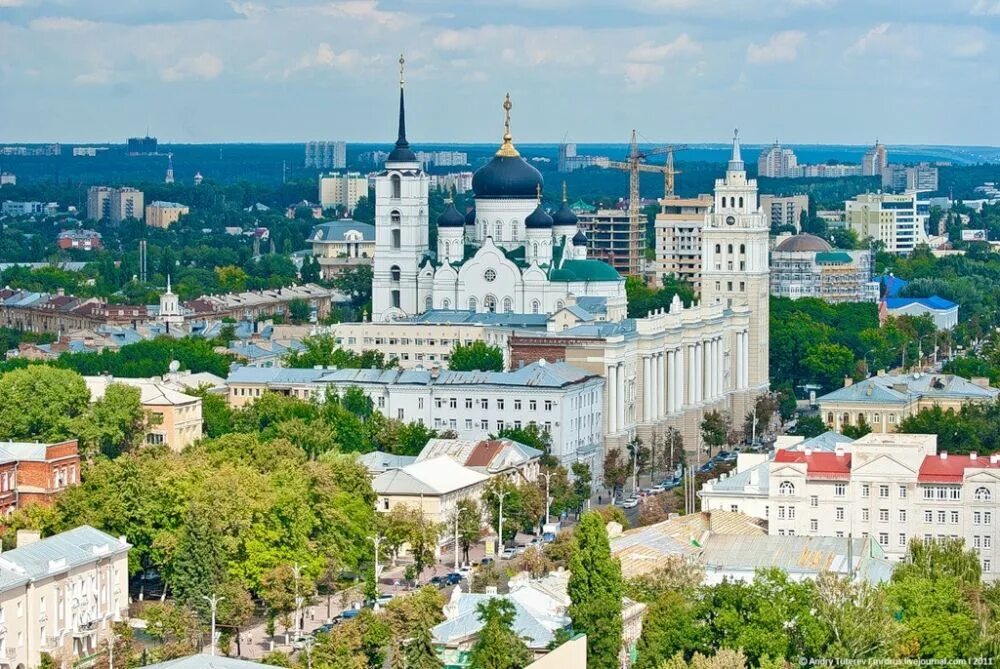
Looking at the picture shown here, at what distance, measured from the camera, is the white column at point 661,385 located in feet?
317

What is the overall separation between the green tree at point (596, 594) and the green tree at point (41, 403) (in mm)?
25464

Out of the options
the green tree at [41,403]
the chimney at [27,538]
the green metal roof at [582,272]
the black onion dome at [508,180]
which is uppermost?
the black onion dome at [508,180]

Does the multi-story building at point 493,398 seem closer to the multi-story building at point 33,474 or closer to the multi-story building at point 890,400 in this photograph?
the multi-story building at point 890,400

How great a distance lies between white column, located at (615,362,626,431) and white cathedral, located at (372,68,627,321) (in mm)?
9220

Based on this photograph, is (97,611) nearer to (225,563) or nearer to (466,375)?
(225,563)

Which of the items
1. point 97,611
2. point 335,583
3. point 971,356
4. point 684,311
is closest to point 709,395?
point 684,311

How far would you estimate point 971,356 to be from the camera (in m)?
123

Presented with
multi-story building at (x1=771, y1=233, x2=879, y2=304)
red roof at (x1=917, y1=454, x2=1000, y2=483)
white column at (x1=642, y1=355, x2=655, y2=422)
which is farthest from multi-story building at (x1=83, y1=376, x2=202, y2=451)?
multi-story building at (x1=771, y1=233, x2=879, y2=304)

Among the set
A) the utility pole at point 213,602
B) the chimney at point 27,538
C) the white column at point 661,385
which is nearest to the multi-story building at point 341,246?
the white column at point 661,385

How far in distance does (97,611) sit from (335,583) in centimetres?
748

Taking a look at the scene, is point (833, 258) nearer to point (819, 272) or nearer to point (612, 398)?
point (819, 272)

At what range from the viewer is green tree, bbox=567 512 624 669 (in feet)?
178

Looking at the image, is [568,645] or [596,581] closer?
[568,645]

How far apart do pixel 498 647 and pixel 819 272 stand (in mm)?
104908
